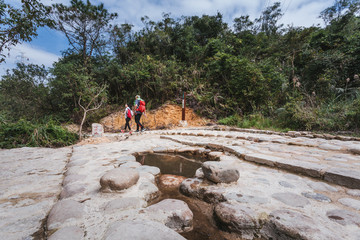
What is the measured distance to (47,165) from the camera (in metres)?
1.99

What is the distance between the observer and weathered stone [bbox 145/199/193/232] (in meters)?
0.91

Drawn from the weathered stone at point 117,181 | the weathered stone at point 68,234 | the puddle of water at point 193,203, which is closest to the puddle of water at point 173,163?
the puddle of water at point 193,203

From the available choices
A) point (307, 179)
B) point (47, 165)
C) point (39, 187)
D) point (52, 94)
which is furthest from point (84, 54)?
point (307, 179)

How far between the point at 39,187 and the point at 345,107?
7.17 meters

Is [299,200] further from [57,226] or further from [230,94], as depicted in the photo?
[230,94]

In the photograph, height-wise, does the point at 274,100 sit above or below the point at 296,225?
above

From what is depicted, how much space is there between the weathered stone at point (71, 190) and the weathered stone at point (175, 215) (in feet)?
2.23

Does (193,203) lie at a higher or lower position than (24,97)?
lower

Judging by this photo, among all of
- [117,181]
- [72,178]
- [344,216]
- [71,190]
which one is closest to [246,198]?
[344,216]

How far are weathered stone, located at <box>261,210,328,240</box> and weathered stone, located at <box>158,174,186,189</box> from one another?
81 cm

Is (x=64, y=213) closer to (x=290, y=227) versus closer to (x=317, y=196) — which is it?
(x=290, y=227)

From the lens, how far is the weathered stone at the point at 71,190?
3.89 feet

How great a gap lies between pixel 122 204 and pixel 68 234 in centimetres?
32

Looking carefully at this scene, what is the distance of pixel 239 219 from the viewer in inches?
35.4
